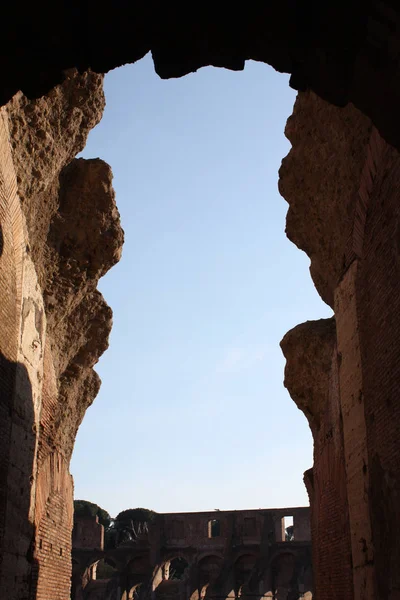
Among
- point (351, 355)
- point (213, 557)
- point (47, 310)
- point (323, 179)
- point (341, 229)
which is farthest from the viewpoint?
point (213, 557)

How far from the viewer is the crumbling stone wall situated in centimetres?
638

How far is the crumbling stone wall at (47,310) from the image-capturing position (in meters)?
6.38

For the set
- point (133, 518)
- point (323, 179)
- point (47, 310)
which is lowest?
point (47, 310)

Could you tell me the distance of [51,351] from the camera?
8398 mm

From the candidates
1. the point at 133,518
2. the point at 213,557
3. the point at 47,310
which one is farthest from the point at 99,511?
the point at 47,310

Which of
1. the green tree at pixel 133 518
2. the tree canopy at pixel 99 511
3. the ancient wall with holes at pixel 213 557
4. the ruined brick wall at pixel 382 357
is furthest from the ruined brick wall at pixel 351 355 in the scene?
the tree canopy at pixel 99 511

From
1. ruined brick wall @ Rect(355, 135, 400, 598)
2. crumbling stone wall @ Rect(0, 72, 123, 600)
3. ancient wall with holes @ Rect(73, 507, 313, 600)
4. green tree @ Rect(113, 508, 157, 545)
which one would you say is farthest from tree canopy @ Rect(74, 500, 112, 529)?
ruined brick wall @ Rect(355, 135, 400, 598)

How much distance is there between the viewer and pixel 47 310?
808 cm

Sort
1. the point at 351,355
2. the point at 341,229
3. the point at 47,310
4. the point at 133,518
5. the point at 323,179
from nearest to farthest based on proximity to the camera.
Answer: the point at 351,355, the point at 341,229, the point at 323,179, the point at 47,310, the point at 133,518

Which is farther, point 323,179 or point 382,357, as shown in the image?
point 323,179

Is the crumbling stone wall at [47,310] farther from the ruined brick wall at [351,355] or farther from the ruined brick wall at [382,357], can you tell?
the ruined brick wall at [382,357]

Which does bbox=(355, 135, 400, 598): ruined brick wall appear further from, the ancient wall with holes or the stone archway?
the ancient wall with holes

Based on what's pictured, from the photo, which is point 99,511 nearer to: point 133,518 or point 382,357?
point 133,518

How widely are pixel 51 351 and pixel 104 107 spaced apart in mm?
2851
